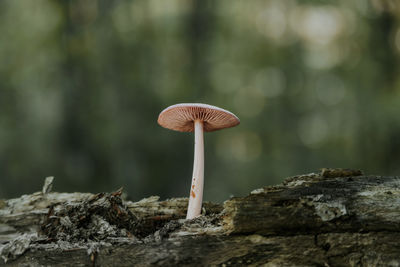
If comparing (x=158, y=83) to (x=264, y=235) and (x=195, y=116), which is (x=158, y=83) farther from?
(x=264, y=235)

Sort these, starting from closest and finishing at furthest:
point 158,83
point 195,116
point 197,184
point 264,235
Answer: point 264,235, point 197,184, point 195,116, point 158,83

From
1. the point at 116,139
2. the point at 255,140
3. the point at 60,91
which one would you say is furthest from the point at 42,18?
the point at 255,140

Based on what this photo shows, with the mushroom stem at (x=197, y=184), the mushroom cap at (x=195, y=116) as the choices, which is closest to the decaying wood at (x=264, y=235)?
the mushroom stem at (x=197, y=184)

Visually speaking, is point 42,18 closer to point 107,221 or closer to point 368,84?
point 107,221

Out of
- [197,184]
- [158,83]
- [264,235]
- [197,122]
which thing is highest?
[158,83]

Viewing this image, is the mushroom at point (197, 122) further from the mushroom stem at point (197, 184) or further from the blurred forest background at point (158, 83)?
the blurred forest background at point (158, 83)

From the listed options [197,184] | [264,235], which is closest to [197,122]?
[197,184]

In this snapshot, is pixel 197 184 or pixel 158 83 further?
pixel 158 83
